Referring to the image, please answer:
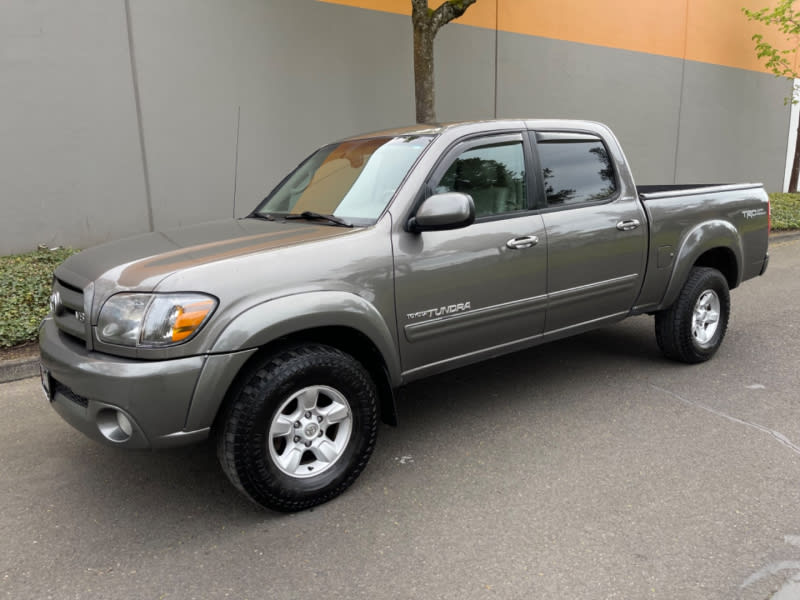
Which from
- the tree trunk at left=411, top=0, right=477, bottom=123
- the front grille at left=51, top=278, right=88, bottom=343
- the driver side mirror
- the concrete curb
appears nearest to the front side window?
the driver side mirror

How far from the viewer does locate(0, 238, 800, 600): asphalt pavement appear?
2.51 meters

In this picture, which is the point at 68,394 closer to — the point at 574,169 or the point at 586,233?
the point at 586,233

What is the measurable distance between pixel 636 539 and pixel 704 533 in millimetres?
308

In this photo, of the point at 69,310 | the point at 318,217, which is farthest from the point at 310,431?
the point at 69,310

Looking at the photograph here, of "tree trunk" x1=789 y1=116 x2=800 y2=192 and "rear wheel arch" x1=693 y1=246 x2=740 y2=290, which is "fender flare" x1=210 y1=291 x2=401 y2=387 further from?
"tree trunk" x1=789 y1=116 x2=800 y2=192

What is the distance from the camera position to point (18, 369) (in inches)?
192

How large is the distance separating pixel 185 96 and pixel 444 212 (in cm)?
569

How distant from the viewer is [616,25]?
41.4 feet

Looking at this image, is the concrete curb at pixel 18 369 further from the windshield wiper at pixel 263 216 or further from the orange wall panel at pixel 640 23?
the orange wall panel at pixel 640 23

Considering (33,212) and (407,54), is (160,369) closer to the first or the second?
→ (33,212)

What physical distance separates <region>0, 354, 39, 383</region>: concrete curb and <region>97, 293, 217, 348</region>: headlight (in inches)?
108

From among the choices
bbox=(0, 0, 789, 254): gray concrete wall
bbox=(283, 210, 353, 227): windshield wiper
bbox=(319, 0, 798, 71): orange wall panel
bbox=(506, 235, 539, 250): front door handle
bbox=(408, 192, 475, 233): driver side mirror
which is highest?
bbox=(319, 0, 798, 71): orange wall panel

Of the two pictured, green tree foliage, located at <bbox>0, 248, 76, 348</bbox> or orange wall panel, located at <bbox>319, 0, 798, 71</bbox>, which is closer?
green tree foliage, located at <bbox>0, 248, 76, 348</bbox>

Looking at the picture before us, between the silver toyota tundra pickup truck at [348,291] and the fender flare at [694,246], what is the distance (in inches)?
0.7
